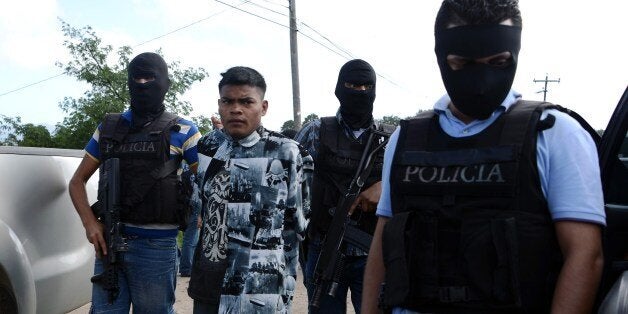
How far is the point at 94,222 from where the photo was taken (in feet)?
11.1

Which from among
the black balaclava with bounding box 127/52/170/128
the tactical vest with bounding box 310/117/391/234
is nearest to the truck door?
the tactical vest with bounding box 310/117/391/234

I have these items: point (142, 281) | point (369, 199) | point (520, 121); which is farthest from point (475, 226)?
point (142, 281)

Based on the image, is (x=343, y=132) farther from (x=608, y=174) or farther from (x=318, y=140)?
(x=608, y=174)

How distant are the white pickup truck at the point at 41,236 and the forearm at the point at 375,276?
207cm

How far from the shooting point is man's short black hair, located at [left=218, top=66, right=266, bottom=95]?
2908mm

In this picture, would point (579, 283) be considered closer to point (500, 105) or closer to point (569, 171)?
point (569, 171)

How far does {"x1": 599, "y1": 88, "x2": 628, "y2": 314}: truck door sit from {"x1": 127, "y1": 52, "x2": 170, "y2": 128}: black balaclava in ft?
8.04

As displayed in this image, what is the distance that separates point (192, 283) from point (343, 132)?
→ 1.49m

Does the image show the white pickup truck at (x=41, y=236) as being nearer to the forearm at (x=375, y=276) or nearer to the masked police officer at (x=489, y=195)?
the forearm at (x=375, y=276)

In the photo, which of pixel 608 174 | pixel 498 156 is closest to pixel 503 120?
pixel 498 156

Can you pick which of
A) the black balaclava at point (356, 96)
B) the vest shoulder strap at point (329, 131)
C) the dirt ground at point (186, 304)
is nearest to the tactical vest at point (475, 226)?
the vest shoulder strap at point (329, 131)

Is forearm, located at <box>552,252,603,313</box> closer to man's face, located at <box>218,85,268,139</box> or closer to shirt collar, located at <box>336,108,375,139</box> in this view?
man's face, located at <box>218,85,268,139</box>

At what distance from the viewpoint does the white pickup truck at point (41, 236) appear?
123 inches

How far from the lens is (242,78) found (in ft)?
9.53
